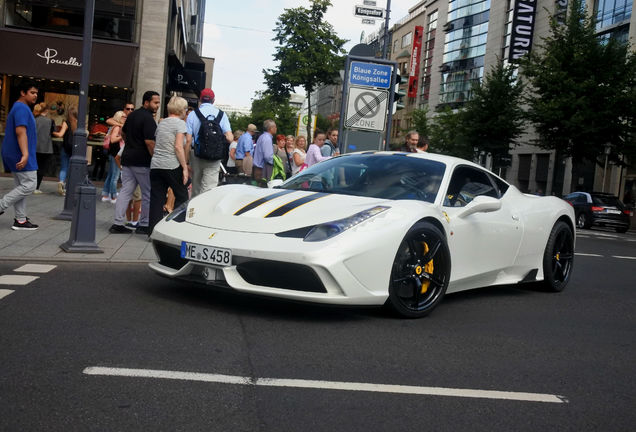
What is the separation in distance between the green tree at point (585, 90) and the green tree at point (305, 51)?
13394mm

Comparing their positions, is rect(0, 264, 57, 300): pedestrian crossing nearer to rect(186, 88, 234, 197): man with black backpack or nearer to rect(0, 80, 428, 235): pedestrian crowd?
rect(0, 80, 428, 235): pedestrian crowd

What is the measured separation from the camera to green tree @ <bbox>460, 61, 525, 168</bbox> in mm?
37656

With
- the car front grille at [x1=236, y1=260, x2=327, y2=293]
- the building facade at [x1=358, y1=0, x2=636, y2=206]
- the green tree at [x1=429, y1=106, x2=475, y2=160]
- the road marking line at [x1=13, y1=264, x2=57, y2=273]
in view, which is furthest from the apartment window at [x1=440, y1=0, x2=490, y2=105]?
the car front grille at [x1=236, y1=260, x2=327, y2=293]

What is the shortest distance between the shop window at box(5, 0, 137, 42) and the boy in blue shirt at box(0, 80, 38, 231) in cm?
1070

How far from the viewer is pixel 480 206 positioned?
5680 millimetres

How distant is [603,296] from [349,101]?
7.74 m

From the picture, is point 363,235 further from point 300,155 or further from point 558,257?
point 300,155

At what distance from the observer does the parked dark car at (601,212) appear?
1059 inches

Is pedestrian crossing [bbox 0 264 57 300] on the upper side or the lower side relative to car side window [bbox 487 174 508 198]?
lower

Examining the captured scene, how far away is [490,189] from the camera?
6.53 metres

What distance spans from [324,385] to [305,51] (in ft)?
130

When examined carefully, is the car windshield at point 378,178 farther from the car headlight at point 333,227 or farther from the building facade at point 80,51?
the building facade at point 80,51

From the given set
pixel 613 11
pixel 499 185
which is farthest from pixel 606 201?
pixel 499 185

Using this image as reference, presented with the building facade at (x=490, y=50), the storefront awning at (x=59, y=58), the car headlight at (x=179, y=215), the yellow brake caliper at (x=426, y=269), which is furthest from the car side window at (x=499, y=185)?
the building facade at (x=490, y=50)
